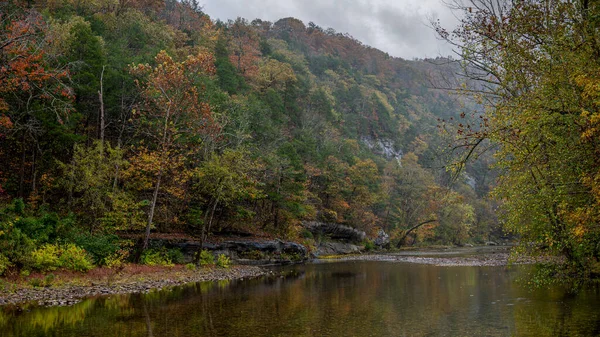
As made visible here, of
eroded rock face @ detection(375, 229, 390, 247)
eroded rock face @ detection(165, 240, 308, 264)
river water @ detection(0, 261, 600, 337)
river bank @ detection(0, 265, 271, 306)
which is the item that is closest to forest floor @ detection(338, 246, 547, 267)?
eroded rock face @ detection(165, 240, 308, 264)

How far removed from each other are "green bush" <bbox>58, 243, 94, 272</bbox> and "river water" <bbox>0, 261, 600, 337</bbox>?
4050 mm

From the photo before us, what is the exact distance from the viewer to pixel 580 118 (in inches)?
352

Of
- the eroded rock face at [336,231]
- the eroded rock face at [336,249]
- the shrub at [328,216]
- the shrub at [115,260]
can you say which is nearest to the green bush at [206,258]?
the shrub at [115,260]

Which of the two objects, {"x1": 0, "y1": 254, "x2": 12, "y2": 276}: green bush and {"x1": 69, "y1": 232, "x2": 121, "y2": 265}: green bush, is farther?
{"x1": 69, "y1": 232, "x2": 121, "y2": 265}: green bush

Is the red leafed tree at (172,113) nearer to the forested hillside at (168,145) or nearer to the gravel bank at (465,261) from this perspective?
the forested hillside at (168,145)

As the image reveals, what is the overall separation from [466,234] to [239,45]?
5852cm

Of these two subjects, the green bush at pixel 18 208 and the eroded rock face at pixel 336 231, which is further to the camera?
the eroded rock face at pixel 336 231

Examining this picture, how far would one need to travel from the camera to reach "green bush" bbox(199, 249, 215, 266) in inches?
1164

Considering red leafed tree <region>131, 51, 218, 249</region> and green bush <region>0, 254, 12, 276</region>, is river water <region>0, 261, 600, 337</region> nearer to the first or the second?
green bush <region>0, 254, 12, 276</region>

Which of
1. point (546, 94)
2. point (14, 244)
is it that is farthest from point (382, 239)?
point (546, 94)

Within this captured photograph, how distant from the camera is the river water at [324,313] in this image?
38.1ft

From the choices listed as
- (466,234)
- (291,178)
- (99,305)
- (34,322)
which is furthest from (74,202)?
(466,234)

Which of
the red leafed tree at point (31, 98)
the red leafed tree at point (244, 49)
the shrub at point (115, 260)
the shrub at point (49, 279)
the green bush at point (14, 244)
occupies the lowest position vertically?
the shrub at point (49, 279)

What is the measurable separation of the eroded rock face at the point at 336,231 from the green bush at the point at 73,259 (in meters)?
33.8
